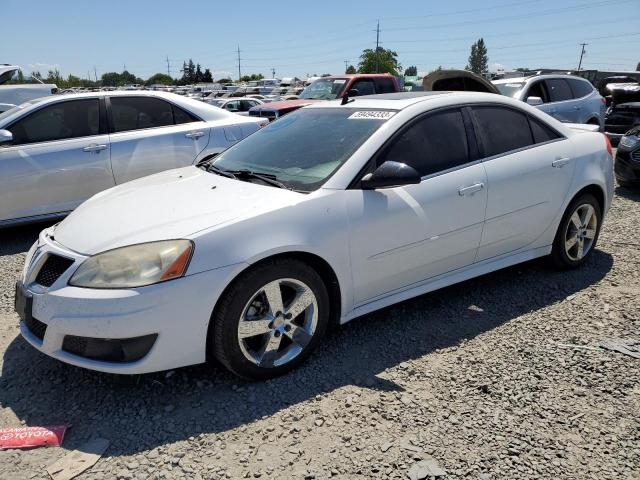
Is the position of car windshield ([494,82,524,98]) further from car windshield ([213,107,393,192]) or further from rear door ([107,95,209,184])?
car windshield ([213,107,393,192])

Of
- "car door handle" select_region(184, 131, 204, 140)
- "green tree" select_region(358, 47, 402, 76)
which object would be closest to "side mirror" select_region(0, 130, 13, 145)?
"car door handle" select_region(184, 131, 204, 140)

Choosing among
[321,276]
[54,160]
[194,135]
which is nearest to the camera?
[321,276]

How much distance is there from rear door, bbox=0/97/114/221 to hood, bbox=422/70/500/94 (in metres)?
5.12

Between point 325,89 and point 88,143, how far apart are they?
276 inches

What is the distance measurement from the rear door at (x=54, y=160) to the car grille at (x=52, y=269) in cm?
308

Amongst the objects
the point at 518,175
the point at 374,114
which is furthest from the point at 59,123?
the point at 518,175

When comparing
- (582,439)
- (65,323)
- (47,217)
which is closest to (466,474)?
(582,439)

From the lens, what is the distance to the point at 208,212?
2752 millimetres

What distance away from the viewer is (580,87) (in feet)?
→ 32.6

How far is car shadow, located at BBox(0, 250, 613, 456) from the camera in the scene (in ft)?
8.20

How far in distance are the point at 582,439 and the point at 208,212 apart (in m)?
2.14


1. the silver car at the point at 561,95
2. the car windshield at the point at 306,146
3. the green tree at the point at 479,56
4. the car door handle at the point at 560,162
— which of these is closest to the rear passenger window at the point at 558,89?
the silver car at the point at 561,95

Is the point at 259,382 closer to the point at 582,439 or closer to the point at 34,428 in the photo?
the point at 34,428

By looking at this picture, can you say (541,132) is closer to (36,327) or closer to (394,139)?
(394,139)
